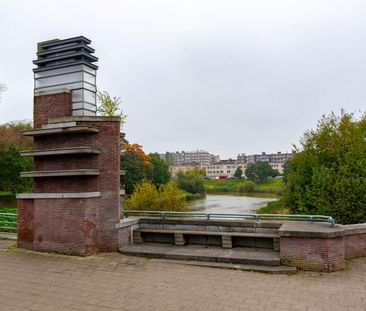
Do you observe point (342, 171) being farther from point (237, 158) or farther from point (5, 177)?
point (237, 158)

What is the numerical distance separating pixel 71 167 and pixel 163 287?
14.4ft

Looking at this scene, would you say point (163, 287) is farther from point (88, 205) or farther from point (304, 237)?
point (88, 205)

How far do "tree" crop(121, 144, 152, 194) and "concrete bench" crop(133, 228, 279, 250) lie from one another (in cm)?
2695

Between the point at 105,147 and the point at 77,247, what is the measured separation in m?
2.58

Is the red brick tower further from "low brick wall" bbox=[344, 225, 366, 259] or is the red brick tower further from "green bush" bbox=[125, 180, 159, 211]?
"green bush" bbox=[125, 180, 159, 211]

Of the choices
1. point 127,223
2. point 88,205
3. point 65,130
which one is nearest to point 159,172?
point 127,223

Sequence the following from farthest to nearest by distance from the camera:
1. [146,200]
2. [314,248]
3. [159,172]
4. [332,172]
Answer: [159,172] < [146,200] < [332,172] < [314,248]

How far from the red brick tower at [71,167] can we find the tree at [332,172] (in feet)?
23.0

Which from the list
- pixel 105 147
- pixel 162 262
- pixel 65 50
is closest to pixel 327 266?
pixel 162 262

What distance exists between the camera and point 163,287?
6.00 m

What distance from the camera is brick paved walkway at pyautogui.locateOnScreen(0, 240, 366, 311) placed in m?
5.19

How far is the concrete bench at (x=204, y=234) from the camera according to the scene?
8.12 metres

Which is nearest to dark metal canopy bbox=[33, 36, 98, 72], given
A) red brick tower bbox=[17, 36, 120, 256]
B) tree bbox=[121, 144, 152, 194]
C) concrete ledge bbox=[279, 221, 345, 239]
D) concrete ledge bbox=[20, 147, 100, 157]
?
red brick tower bbox=[17, 36, 120, 256]

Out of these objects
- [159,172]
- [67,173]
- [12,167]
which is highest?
[12,167]
